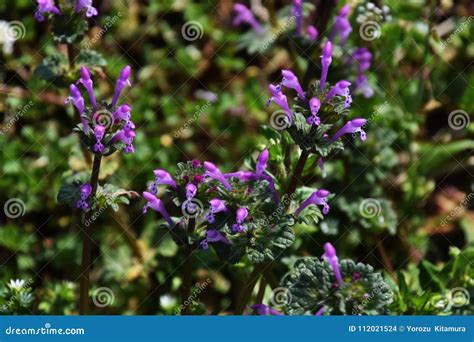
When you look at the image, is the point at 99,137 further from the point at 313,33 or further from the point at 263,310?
the point at 313,33

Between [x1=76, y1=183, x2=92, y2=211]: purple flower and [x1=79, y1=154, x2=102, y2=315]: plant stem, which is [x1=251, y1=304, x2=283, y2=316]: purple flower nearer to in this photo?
[x1=79, y1=154, x2=102, y2=315]: plant stem

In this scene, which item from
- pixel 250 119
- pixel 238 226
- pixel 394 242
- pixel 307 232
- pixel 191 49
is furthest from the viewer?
pixel 191 49

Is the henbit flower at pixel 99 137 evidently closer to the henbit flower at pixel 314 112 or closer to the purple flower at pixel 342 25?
the henbit flower at pixel 314 112

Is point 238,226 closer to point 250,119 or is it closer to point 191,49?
point 250,119

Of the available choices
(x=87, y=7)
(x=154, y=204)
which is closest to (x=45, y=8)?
(x=87, y=7)

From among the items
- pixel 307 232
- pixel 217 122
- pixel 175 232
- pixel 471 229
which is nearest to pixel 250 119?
pixel 217 122

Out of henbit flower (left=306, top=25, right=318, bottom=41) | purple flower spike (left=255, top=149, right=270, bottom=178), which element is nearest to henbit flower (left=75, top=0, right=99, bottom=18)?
purple flower spike (left=255, top=149, right=270, bottom=178)

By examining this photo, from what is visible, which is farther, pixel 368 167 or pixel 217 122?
pixel 217 122

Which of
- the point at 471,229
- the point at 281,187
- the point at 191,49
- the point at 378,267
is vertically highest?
the point at 191,49

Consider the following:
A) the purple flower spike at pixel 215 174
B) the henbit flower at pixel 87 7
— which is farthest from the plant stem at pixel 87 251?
the henbit flower at pixel 87 7
